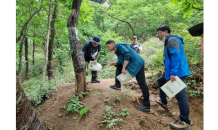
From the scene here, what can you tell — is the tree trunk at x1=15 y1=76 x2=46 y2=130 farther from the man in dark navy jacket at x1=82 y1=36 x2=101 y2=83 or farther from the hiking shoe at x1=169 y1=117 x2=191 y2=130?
the hiking shoe at x1=169 y1=117 x2=191 y2=130

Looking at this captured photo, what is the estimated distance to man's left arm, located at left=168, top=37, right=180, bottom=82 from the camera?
2371 mm

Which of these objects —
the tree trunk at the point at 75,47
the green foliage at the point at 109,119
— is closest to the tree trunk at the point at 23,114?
the green foliage at the point at 109,119

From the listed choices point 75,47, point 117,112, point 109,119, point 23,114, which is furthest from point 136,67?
point 23,114

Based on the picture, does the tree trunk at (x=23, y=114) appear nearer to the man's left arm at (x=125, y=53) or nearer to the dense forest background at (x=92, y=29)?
the man's left arm at (x=125, y=53)

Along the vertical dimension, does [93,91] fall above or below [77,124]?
above

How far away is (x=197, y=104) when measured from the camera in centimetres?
337

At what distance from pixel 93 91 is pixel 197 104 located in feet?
10.5

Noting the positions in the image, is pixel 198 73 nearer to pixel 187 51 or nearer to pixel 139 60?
pixel 187 51

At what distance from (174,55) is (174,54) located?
0.9 inches

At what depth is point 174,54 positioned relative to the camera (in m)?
2.39

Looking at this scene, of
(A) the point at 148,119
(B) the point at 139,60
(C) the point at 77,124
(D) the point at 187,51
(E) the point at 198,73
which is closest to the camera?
(C) the point at 77,124

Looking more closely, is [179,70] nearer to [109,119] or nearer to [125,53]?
[125,53]
